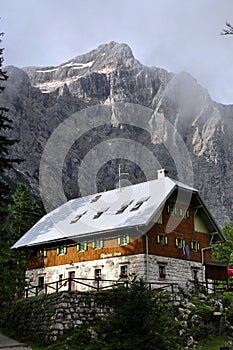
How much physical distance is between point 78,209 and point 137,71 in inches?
6381

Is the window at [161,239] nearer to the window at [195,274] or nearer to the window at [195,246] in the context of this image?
the window at [195,246]

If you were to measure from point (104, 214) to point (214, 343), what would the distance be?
52.2 ft

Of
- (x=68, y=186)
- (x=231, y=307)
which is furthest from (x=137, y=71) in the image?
(x=231, y=307)

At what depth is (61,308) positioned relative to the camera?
24938 millimetres

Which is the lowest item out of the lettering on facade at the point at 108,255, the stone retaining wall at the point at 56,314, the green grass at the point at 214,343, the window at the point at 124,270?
the green grass at the point at 214,343

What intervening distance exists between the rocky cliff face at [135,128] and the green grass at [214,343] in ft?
347

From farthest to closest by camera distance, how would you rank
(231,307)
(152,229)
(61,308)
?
(152,229) < (231,307) < (61,308)

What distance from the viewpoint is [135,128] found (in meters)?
174

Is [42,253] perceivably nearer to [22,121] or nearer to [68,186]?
[68,186]

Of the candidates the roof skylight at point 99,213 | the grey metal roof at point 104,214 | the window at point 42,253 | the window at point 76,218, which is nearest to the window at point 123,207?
the grey metal roof at point 104,214

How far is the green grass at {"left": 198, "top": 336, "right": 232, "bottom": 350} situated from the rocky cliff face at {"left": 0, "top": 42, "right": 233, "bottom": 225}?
→ 347 ft

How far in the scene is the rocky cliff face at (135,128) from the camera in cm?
14988

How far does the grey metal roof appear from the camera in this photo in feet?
117

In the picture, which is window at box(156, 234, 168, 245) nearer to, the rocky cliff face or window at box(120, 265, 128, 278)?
window at box(120, 265, 128, 278)
